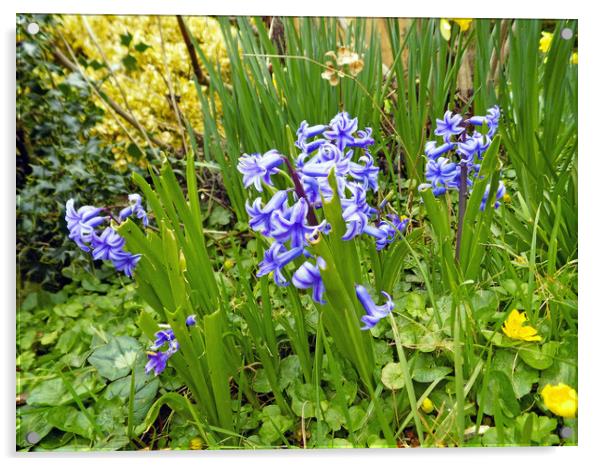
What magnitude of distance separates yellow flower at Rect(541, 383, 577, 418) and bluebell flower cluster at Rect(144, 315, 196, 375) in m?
0.75

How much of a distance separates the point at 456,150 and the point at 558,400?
58 cm

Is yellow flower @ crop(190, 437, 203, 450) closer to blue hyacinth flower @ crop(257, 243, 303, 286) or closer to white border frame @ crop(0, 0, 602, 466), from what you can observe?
white border frame @ crop(0, 0, 602, 466)

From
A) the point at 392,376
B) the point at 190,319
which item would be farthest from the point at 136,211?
the point at 392,376

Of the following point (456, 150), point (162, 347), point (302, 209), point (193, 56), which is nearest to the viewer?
point (302, 209)

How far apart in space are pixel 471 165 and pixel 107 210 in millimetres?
798

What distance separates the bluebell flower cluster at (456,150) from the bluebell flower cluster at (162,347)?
63 centimetres

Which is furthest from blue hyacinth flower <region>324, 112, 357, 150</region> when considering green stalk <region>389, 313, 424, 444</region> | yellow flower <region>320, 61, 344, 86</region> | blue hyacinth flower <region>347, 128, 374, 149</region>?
green stalk <region>389, 313, 424, 444</region>

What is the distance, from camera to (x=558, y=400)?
3.85 feet

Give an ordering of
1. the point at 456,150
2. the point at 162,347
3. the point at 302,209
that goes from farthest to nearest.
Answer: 1. the point at 456,150
2. the point at 162,347
3. the point at 302,209

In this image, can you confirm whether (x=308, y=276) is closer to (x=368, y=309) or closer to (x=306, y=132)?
(x=368, y=309)

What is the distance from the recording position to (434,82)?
1365 mm

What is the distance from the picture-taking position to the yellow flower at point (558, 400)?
117 centimetres

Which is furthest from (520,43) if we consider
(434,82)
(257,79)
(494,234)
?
(257,79)

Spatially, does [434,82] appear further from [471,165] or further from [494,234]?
[494,234]
